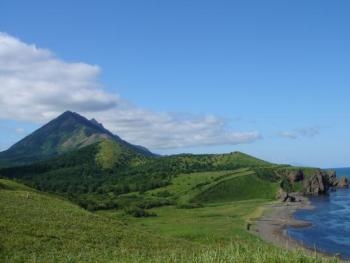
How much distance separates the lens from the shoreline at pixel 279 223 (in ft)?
338

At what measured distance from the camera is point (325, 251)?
9400cm

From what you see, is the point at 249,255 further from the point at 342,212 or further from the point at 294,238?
the point at 342,212

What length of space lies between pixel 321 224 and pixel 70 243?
314 feet

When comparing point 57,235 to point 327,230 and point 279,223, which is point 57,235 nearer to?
point 327,230

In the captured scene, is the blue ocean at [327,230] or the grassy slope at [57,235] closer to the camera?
the grassy slope at [57,235]

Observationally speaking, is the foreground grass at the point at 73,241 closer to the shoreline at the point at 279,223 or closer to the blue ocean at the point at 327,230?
the shoreline at the point at 279,223

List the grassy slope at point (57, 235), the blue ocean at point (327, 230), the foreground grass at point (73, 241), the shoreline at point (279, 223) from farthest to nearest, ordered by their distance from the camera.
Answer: the shoreline at point (279, 223) → the blue ocean at point (327, 230) → the grassy slope at point (57, 235) → the foreground grass at point (73, 241)

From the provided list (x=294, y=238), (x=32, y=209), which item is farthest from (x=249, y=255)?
(x=294, y=238)

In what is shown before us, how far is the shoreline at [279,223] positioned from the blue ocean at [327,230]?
79.7 inches

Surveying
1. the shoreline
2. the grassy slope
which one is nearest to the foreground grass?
the grassy slope

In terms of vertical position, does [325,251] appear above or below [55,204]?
below

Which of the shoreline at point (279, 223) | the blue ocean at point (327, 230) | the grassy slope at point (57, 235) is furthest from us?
the shoreline at point (279, 223)

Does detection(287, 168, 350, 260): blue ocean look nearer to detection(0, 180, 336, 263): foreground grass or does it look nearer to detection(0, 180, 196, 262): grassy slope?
detection(0, 180, 336, 263): foreground grass

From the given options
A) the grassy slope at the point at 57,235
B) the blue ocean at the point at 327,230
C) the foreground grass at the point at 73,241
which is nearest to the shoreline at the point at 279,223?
the blue ocean at the point at 327,230
